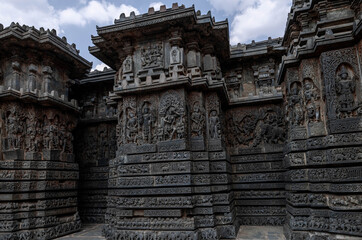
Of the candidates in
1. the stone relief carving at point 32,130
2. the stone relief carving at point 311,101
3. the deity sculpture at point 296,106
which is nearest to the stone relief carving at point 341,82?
the stone relief carving at point 311,101

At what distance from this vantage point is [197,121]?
9273mm

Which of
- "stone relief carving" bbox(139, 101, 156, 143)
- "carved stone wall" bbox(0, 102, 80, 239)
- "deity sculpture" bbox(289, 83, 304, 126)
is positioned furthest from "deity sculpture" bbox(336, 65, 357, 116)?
"carved stone wall" bbox(0, 102, 80, 239)

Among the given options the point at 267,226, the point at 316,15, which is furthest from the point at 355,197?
the point at 316,15

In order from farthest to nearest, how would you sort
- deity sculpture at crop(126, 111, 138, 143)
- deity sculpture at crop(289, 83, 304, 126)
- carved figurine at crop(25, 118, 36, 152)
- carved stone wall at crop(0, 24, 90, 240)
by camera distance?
carved figurine at crop(25, 118, 36, 152) → carved stone wall at crop(0, 24, 90, 240) → deity sculpture at crop(126, 111, 138, 143) → deity sculpture at crop(289, 83, 304, 126)

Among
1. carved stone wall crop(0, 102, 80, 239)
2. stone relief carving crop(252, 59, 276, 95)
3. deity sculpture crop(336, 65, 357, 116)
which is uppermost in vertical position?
stone relief carving crop(252, 59, 276, 95)

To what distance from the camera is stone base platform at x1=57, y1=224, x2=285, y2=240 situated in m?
8.83

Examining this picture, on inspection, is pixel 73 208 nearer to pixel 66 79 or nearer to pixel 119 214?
pixel 119 214

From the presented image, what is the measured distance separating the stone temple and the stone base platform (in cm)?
37

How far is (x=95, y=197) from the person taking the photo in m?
13.2

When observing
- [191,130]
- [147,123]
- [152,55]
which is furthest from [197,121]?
[152,55]

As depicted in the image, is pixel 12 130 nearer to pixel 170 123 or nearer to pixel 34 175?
pixel 34 175

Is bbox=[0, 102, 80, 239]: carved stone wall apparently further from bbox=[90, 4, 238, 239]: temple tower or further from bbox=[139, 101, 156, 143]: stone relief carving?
bbox=[139, 101, 156, 143]: stone relief carving

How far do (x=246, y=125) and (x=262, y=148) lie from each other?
3.85 ft

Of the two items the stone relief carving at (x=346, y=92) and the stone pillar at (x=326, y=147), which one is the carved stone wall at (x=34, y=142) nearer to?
the stone pillar at (x=326, y=147)
